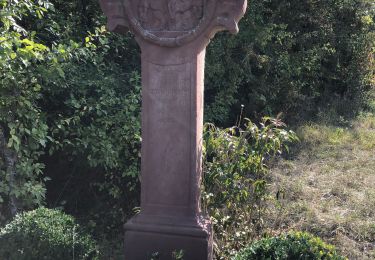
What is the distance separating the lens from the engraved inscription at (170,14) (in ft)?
11.9

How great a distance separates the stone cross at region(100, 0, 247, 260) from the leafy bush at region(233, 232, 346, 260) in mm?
608

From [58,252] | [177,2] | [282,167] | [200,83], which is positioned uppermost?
[177,2]

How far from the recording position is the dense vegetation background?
14.3 ft

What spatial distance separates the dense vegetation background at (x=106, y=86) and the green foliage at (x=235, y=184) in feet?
3.13

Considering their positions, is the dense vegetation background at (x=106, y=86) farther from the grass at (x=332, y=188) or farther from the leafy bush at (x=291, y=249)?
the leafy bush at (x=291, y=249)

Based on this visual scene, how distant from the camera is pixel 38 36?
5.10 m

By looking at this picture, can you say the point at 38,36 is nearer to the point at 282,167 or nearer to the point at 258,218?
the point at 258,218

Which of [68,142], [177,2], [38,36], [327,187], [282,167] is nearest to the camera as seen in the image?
[177,2]

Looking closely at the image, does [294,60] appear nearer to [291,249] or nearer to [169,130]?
[169,130]

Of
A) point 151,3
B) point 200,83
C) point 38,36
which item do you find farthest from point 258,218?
point 38,36

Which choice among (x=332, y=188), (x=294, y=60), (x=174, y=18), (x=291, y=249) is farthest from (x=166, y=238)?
(x=294, y=60)

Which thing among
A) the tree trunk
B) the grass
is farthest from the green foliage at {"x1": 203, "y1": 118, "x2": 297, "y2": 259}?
the tree trunk

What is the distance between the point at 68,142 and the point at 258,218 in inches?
74.8

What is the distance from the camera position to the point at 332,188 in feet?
18.4
